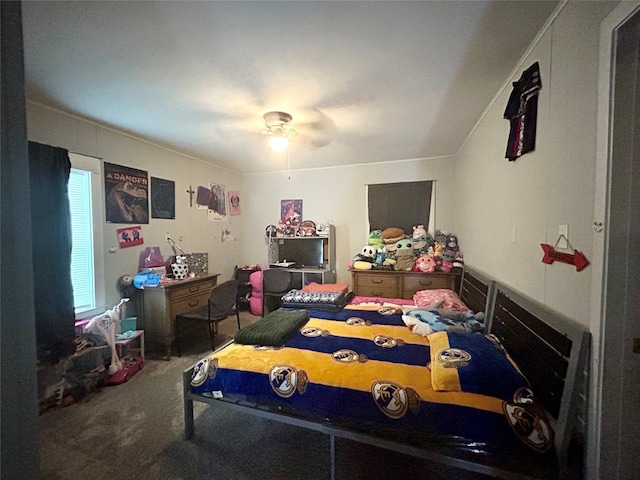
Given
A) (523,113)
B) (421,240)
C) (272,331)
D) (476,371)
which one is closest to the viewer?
(476,371)

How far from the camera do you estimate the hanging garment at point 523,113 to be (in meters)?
1.46

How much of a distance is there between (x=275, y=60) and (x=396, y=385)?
6.74 ft

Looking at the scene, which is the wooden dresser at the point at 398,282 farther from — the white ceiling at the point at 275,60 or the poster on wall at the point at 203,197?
the poster on wall at the point at 203,197

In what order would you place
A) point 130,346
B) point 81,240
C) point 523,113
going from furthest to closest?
1. point 130,346
2. point 81,240
3. point 523,113

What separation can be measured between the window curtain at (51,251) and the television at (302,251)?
2.76m

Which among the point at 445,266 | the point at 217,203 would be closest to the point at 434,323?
the point at 445,266

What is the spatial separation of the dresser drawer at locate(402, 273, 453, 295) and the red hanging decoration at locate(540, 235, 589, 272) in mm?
2051

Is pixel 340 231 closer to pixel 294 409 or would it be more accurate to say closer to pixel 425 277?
pixel 425 277

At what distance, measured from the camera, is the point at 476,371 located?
1.30 m

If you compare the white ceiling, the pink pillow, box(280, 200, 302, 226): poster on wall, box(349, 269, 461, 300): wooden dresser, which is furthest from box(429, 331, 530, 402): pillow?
box(280, 200, 302, 226): poster on wall

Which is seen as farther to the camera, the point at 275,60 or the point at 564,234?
the point at 275,60

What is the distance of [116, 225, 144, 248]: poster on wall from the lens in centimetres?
286

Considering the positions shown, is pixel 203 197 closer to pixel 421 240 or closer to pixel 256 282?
pixel 256 282

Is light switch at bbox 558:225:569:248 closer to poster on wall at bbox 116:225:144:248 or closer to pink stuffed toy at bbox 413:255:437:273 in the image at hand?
pink stuffed toy at bbox 413:255:437:273
